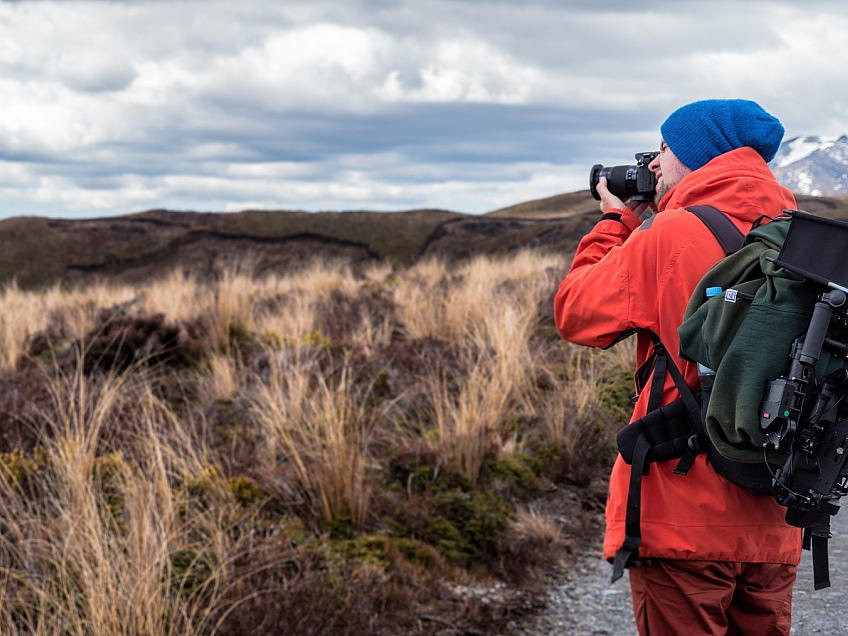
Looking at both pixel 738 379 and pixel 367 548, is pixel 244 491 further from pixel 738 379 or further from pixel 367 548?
pixel 738 379

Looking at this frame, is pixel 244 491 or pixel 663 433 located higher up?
pixel 663 433

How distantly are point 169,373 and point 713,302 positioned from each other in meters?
7.85

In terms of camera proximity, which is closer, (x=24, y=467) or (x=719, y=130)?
(x=719, y=130)

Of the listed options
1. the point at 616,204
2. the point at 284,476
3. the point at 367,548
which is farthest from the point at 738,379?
the point at 284,476

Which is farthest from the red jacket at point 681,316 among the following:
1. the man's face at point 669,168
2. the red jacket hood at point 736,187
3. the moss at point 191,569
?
the moss at point 191,569

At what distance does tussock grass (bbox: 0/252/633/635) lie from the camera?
347 centimetres

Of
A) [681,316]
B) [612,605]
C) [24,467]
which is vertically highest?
[681,316]

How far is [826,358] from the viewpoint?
6.10ft

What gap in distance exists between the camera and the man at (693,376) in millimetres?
2111

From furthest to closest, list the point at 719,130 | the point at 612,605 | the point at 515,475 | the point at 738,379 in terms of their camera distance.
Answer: the point at 515,475 → the point at 612,605 → the point at 719,130 → the point at 738,379

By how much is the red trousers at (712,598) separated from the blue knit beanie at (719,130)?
1138 millimetres

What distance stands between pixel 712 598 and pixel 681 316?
2.47 feet

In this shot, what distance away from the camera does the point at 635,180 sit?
2666 millimetres

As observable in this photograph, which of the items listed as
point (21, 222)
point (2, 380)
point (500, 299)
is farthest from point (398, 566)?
point (21, 222)
